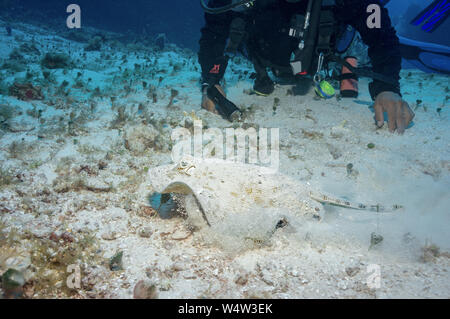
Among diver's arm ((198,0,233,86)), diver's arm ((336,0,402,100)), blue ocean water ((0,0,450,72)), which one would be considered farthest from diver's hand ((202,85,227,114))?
blue ocean water ((0,0,450,72))

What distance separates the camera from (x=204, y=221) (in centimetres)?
231

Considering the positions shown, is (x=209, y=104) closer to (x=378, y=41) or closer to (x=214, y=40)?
(x=214, y=40)

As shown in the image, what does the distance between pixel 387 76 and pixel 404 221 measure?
3.62m

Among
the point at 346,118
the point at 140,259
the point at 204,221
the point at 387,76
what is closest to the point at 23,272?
the point at 140,259

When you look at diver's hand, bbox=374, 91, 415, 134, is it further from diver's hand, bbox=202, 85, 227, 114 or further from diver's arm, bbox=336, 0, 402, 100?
diver's hand, bbox=202, 85, 227, 114

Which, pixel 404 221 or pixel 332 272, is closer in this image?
pixel 332 272

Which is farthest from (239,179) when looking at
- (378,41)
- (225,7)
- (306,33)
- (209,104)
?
(378,41)

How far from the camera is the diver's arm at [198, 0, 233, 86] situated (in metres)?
5.98

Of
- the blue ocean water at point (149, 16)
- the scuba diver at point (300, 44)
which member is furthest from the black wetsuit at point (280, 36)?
the blue ocean water at point (149, 16)

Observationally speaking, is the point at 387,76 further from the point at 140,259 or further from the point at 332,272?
the point at 140,259

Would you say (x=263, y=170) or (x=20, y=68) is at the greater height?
(x=20, y=68)

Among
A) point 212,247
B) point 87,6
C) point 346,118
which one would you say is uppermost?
point 87,6

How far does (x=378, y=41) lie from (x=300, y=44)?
A: 68.4 inches

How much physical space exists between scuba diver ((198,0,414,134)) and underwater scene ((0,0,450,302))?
0.04 metres
